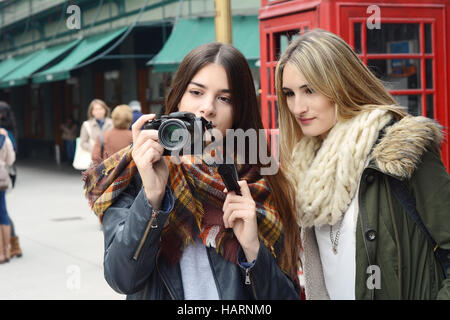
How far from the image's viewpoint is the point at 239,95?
1.76 metres

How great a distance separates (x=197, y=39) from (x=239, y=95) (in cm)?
935

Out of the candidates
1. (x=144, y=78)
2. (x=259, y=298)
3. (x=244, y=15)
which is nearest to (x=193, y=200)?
(x=259, y=298)

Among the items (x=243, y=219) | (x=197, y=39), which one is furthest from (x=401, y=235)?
(x=197, y=39)

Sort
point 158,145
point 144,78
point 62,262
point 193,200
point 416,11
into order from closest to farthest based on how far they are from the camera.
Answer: point 158,145
point 193,200
point 416,11
point 62,262
point 144,78

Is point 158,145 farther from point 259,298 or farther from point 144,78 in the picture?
point 144,78

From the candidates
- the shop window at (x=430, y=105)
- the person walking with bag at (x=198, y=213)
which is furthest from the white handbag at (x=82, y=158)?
the person walking with bag at (x=198, y=213)

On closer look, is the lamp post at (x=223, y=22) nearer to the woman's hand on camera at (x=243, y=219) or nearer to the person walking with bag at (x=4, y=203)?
the woman's hand on camera at (x=243, y=219)

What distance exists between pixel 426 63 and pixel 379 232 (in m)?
3.26

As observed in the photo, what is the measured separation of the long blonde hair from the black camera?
535 millimetres

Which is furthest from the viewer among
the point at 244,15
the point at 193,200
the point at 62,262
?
the point at 244,15

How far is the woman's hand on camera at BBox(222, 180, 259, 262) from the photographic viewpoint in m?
1.58

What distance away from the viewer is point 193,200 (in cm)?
168

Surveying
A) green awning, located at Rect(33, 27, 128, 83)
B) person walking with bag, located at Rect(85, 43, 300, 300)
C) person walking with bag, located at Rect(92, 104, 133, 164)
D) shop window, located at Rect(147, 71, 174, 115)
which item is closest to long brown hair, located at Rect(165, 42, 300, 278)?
person walking with bag, located at Rect(85, 43, 300, 300)

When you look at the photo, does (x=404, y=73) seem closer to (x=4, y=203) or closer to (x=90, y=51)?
(x=4, y=203)
